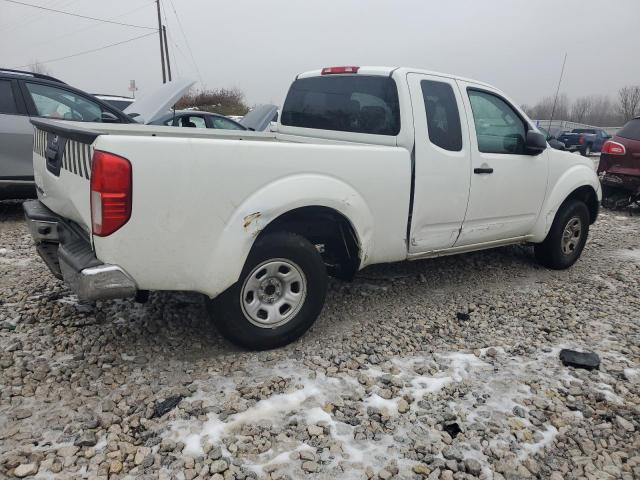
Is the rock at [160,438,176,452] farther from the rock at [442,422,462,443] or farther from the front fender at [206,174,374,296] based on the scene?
the rock at [442,422,462,443]

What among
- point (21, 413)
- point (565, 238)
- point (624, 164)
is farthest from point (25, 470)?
point (624, 164)

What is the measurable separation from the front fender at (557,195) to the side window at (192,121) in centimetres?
696

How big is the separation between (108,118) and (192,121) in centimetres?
409

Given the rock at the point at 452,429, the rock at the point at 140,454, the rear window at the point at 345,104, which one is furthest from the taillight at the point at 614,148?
the rock at the point at 140,454

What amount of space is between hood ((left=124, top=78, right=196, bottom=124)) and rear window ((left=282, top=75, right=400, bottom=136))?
2772 mm

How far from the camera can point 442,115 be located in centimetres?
379

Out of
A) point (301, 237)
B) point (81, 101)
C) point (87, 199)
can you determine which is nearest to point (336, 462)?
point (301, 237)

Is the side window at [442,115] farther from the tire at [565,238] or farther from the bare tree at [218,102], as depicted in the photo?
the bare tree at [218,102]

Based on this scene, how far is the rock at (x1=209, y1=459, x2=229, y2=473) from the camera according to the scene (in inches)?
83.1

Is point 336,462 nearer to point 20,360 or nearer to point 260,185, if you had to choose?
point 260,185

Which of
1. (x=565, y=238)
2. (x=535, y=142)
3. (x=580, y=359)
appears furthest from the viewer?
(x=565, y=238)

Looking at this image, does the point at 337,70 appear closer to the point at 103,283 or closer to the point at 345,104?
the point at 345,104

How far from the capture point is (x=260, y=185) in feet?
9.09

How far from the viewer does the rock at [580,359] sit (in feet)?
10.3
